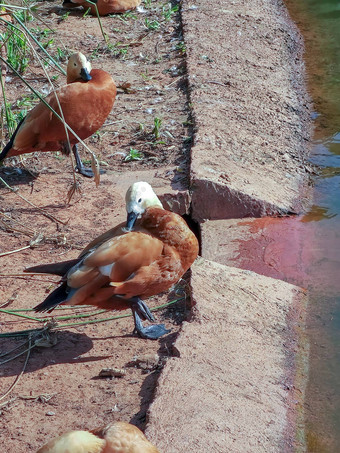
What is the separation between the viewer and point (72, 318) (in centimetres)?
444

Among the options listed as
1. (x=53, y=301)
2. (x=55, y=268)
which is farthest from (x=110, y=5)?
(x=53, y=301)

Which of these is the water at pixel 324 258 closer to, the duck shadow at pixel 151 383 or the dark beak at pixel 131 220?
the duck shadow at pixel 151 383

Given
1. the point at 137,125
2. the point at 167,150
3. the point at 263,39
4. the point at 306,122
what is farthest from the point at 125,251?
the point at 263,39

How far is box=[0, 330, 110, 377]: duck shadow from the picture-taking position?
4004 millimetres

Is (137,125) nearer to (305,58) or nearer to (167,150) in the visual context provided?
(167,150)

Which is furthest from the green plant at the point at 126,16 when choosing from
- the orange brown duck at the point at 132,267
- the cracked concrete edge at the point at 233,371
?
the orange brown duck at the point at 132,267

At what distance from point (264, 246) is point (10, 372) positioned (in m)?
2.30

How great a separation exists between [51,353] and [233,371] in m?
0.96

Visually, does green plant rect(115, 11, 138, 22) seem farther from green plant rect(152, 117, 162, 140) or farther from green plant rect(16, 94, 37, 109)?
green plant rect(152, 117, 162, 140)

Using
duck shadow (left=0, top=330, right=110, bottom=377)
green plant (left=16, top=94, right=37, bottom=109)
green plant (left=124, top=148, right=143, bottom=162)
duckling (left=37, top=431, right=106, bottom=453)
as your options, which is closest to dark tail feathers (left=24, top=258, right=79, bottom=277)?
duck shadow (left=0, top=330, right=110, bottom=377)

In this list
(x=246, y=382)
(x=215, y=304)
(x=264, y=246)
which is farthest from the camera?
(x=264, y=246)

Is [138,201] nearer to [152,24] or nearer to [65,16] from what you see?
[152,24]

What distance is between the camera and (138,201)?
4355 millimetres

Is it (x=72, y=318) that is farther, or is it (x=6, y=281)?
(x=6, y=281)
